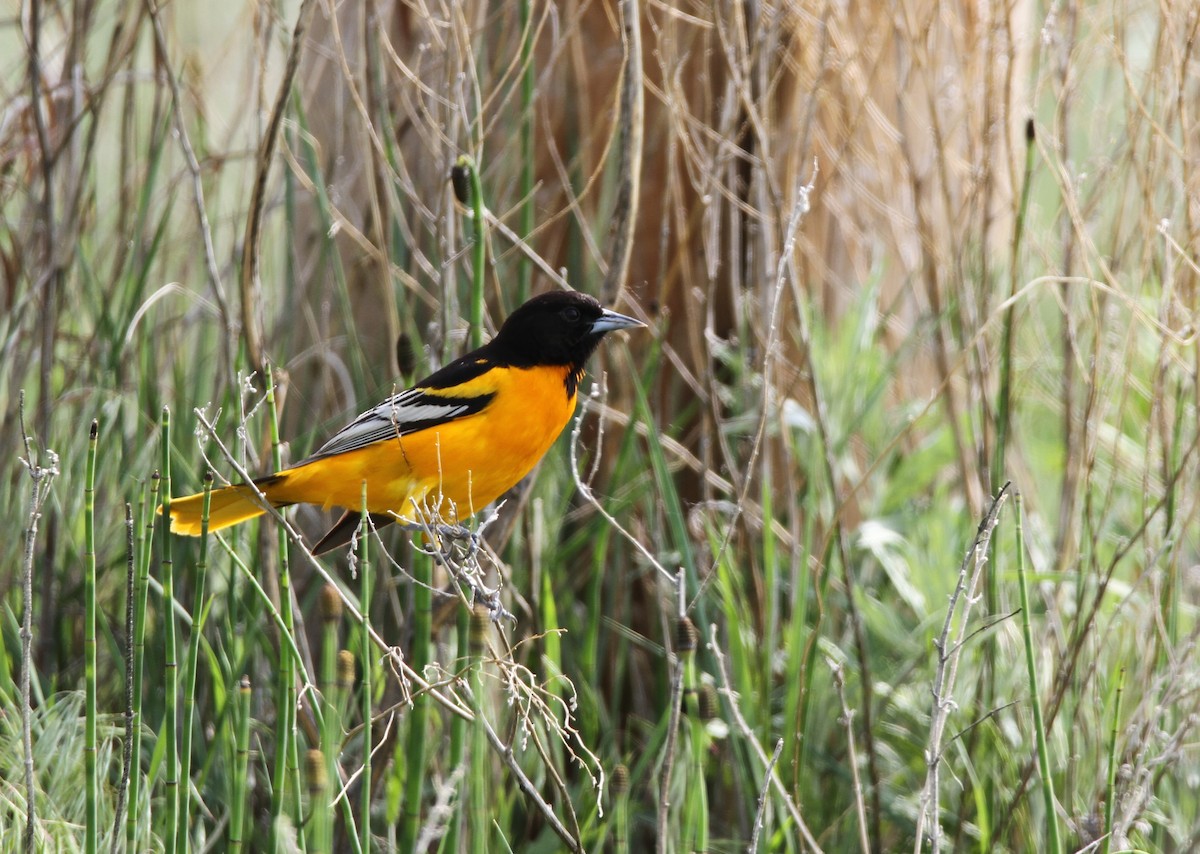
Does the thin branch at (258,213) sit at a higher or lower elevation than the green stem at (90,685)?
higher

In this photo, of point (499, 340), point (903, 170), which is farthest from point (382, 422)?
point (903, 170)

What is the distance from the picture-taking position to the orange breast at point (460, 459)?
2799 mm

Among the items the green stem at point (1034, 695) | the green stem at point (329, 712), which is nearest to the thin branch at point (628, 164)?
the green stem at point (1034, 695)

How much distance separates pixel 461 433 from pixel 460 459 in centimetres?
6

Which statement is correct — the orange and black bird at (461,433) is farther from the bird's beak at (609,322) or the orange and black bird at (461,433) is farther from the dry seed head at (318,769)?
the dry seed head at (318,769)

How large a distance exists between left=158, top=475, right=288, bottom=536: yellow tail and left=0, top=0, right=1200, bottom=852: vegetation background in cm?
13

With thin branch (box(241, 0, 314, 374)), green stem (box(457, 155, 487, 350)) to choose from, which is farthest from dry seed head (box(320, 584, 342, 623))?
thin branch (box(241, 0, 314, 374))

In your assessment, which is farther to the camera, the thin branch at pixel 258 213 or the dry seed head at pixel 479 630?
the thin branch at pixel 258 213

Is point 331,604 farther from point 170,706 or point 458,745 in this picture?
point 458,745

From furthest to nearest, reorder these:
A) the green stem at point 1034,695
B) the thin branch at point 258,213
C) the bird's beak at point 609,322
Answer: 1. the bird's beak at point 609,322
2. the thin branch at point 258,213
3. the green stem at point 1034,695

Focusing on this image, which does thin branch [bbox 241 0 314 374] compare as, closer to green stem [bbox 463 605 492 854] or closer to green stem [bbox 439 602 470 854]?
green stem [bbox 439 602 470 854]

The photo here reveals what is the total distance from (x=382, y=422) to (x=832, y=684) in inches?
56.6

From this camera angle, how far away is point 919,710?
343cm

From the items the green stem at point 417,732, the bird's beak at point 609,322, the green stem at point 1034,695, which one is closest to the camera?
the green stem at point 1034,695
